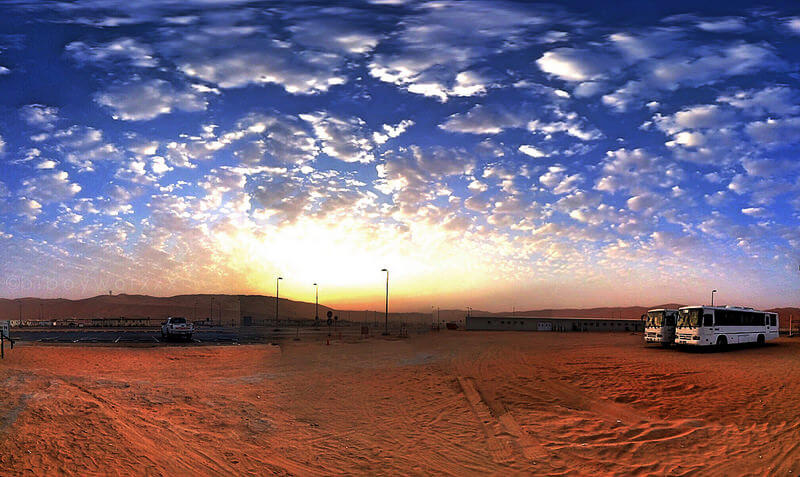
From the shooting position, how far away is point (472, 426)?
14.0 metres

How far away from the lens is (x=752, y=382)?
19469mm

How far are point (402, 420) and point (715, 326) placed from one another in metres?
28.4

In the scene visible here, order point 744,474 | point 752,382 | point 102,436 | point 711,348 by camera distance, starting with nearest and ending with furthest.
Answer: point 744,474
point 102,436
point 752,382
point 711,348

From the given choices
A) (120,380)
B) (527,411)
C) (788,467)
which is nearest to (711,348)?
(527,411)

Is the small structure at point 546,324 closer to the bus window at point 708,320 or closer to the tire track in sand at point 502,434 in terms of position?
the bus window at point 708,320

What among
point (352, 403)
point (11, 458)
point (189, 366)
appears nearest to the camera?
point (11, 458)

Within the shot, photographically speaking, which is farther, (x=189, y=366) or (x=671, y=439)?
(x=189, y=366)

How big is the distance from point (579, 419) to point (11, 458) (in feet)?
43.6

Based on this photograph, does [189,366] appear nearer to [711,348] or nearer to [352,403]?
[352,403]

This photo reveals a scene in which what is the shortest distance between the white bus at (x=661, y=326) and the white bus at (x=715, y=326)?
3.08 feet

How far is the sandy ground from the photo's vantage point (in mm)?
10461

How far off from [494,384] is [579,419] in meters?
6.21

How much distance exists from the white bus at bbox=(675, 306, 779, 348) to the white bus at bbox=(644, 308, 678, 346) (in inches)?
37.0

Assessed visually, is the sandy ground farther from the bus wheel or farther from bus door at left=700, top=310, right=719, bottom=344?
the bus wheel
